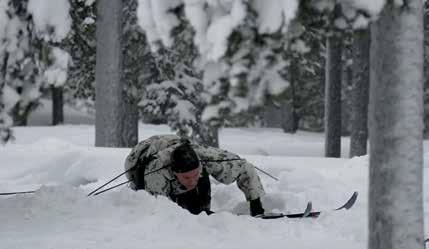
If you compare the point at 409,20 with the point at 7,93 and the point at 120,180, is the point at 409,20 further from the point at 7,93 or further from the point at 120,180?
the point at 120,180

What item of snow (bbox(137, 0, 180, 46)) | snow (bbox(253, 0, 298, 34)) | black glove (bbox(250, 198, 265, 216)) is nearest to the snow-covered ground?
black glove (bbox(250, 198, 265, 216))

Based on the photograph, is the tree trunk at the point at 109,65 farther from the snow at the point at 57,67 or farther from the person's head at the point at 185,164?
the snow at the point at 57,67

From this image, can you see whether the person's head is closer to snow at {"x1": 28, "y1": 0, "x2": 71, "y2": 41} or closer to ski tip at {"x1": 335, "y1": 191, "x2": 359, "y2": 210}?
ski tip at {"x1": 335, "y1": 191, "x2": 359, "y2": 210}

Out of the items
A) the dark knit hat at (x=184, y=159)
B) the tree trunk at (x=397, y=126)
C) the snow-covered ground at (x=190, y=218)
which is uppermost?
the tree trunk at (x=397, y=126)

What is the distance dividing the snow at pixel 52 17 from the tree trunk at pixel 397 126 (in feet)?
7.37

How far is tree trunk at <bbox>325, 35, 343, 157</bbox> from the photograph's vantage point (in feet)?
54.7

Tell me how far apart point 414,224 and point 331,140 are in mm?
13798

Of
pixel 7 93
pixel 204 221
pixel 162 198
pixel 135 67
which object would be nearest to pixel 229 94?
pixel 7 93

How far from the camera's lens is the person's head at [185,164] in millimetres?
7043

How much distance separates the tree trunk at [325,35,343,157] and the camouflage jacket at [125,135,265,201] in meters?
9.27

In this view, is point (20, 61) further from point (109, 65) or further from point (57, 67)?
point (109, 65)

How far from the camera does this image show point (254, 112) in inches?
130

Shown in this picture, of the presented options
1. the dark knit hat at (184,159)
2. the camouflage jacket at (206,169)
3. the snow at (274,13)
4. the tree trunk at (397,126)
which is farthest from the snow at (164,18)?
the camouflage jacket at (206,169)

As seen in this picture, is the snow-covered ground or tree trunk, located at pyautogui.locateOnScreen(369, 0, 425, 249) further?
the snow-covered ground
